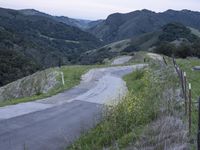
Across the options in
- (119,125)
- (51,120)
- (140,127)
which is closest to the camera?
(140,127)

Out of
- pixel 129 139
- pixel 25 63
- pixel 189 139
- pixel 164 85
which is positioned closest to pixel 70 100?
pixel 164 85

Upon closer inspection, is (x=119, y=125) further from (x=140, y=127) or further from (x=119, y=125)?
(x=140, y=127)

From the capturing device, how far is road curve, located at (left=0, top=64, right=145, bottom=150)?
11523 millimetres

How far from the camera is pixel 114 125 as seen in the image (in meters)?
10.5

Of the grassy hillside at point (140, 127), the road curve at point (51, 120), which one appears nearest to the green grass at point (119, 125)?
the grassy hillside at point (140, 127)

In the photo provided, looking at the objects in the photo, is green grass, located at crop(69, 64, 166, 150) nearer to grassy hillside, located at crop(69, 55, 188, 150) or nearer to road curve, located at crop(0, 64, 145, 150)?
grassy hillside, located at crop(69, 55, 188, 150)

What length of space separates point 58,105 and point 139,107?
797cm

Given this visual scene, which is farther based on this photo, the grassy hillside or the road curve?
the road curve

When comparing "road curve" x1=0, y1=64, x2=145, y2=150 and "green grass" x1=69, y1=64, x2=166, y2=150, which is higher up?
"green grass" x1=69, y1=64, x2=166, y2=150

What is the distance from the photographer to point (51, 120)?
14703mm

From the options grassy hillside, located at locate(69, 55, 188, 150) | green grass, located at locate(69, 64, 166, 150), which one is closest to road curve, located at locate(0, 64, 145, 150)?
green grass, located at locate(69, 64, 166, 150)

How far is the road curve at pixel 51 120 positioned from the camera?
11.5 meters

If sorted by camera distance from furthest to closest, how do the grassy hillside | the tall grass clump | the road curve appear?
the road curve < the tall grass clump < the grassy hillside

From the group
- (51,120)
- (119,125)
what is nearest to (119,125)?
(119,125)
